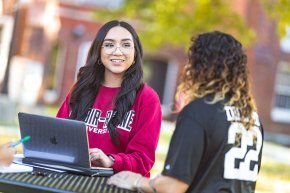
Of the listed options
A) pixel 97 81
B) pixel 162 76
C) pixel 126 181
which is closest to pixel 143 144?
pixel 97 81

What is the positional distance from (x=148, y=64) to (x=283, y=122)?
5854 millimetres

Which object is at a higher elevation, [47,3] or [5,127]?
[47,3]

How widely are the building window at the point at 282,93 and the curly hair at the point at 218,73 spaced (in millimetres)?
22400

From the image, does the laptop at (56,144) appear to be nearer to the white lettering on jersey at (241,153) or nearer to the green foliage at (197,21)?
the white lettering on jersey at (241,153)

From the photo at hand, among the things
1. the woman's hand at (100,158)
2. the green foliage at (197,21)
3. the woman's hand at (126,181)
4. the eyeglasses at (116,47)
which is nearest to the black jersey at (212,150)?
the woman's hand at (126,181)

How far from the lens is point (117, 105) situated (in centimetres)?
349

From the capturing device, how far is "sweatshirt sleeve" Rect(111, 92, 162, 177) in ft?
10.9

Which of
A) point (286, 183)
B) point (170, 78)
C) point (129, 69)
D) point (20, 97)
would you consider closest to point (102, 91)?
point (129, 69)

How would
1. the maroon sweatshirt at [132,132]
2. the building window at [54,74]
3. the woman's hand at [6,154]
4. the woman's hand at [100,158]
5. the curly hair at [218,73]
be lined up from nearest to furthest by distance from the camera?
1. the curly hair at [218,73]
2. the woman's hand at [6,154]
3. the woman's hand at [100,158]
4. the maroon sweatshirt at [132,132]
5. the building window at [54,74]

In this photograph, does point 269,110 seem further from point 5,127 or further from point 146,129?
point 146,129

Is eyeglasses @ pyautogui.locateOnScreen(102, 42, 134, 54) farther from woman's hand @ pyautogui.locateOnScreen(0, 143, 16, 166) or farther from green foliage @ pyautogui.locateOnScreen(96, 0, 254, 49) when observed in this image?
green foliage @ pyautogui.locateOnScreen(96, 0, 254, 49)

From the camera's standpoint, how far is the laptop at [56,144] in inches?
114

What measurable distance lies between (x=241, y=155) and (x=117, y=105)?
1.05 metres

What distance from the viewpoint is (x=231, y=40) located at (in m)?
2.71
